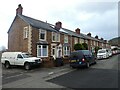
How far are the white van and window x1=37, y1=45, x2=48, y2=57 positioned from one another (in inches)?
237

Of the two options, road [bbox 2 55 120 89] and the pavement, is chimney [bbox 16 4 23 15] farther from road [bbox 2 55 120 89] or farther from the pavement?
road [bbox 2 55 120 89]

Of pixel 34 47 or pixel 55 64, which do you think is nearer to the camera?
pixel 55 64

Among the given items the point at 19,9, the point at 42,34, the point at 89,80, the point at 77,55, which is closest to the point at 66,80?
the point at 89,80

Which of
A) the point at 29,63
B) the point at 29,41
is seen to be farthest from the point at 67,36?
the point at 29,63

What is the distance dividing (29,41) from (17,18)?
579 cm

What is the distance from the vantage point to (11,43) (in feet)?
Result: 97.2

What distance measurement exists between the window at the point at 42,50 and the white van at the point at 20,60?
6.03 metres

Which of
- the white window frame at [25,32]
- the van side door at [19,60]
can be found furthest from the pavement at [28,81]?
the white window frame at [25,32]

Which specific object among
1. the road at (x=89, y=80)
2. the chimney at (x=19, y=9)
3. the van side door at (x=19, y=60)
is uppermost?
the chimney at (x=19, y=9)

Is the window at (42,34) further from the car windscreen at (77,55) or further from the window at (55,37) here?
the car windscreen at (77,55)

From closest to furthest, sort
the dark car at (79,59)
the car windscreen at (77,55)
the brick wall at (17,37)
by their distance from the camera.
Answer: the dark car at (79,59), the car windscreen at (77,55), the brick wall at (17,37)

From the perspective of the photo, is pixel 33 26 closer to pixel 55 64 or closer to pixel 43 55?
pixel 43 55

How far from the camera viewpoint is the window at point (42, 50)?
87.8ft

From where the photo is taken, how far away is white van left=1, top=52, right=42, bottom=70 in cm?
1942
